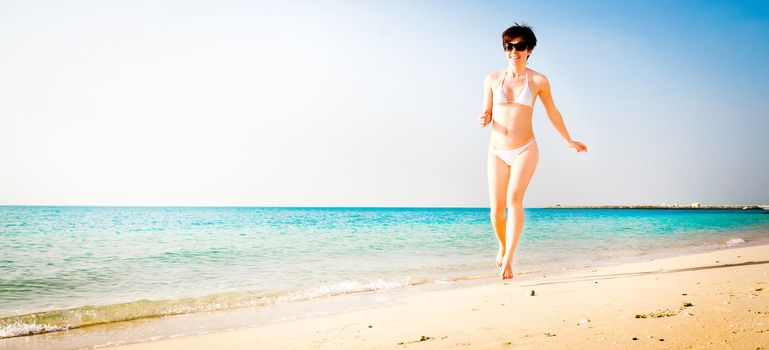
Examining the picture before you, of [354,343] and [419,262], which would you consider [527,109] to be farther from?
[419,262]

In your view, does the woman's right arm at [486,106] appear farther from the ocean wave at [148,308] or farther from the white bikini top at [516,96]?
the ocean wave at [148,308]

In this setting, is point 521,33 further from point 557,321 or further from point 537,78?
point 557,321

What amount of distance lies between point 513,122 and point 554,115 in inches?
15.2

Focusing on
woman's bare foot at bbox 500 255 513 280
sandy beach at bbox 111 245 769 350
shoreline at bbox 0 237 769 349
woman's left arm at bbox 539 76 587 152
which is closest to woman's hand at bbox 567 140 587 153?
woman's left arm at bbox 539 76 587 152

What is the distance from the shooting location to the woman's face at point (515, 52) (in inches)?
115

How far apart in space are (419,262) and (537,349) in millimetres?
12600

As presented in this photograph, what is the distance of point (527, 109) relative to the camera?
295 cm

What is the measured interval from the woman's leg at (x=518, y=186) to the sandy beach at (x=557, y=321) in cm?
205

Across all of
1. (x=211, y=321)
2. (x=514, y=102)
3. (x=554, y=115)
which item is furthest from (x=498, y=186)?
(x=211, y=321)

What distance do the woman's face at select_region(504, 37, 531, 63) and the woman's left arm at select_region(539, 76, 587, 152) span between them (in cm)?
18

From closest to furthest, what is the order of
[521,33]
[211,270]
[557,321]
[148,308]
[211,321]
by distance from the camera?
1. [521,33]
2. [557,321]
3. [211,321]
4. [148,308]
5. [211,270]

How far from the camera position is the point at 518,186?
292cm

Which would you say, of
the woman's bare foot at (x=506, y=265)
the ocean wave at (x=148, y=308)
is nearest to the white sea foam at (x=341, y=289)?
the ocean wave at (x=148, y=308)

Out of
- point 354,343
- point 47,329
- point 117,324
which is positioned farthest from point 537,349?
point 47,329
